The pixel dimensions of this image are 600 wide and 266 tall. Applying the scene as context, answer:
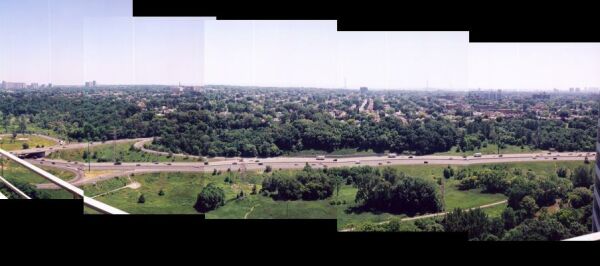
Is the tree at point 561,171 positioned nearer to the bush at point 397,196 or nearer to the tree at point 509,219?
the tree at point 509,219

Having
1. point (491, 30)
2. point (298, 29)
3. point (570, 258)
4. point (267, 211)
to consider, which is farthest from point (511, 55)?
point (570, 258)

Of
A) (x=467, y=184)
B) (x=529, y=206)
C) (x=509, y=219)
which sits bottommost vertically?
(x=509, y=219)

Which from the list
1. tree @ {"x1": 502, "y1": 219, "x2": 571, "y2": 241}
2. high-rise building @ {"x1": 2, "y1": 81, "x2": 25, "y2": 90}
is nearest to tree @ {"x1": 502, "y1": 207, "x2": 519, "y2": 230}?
tree @ {"x1": 502, "y1": 219, "x2": 571, "y2": 241}

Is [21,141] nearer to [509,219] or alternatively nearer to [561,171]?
[509,219]

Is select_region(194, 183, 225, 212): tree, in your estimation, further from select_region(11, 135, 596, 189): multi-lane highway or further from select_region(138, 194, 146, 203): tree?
select_region(138, 194, 146, 203): tree

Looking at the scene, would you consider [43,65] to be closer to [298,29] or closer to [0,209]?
[298,29]

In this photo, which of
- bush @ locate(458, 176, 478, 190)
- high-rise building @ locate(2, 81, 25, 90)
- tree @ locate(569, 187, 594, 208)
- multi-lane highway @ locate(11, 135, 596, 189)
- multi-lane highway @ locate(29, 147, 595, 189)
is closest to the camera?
high-rise building @ locate(2, 81, 25, 90)

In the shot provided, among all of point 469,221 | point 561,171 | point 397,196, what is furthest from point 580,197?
point 397,196
